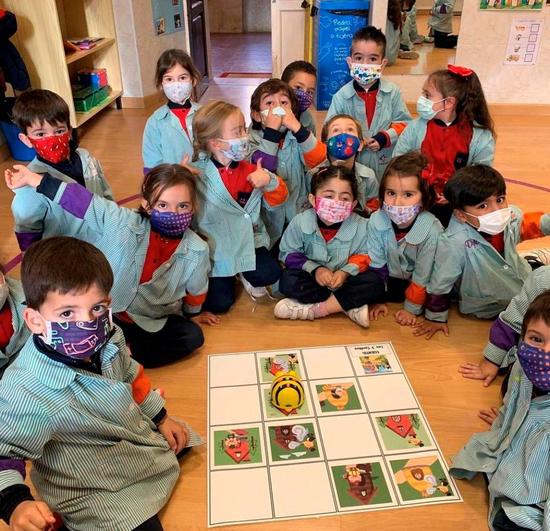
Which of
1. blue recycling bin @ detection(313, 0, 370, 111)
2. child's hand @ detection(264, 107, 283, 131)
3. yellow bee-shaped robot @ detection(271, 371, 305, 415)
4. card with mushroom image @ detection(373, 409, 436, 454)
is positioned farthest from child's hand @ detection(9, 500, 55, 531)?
blue recycling bin @ detection(313, 0, 370, 111)

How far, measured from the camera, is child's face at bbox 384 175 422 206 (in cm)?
178

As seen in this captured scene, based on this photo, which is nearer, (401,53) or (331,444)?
(331,444)

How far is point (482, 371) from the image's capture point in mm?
1671

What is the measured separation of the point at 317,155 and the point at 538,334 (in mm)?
1156

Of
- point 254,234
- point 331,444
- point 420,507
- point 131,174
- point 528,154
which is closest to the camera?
point 420,507

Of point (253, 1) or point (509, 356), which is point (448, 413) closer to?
point (509, 356)

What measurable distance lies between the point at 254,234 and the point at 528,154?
7.22 ft

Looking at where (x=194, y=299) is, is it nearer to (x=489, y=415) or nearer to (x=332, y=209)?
(x=332, y=209)

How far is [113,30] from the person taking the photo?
3.98 m

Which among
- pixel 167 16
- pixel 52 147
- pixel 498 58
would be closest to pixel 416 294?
pixel 52 147

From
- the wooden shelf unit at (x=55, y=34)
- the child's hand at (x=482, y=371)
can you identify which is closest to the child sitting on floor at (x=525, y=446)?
the child's hand at (x=482, y=371)

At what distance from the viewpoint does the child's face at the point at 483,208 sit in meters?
1.72

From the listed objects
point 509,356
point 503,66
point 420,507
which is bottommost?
point 420,507

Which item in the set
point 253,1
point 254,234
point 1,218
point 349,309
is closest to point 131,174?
point 1,218
